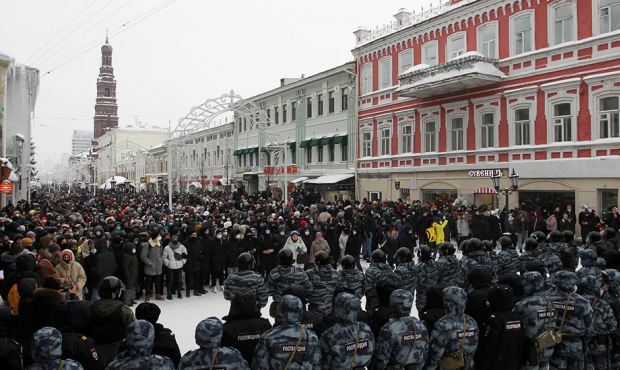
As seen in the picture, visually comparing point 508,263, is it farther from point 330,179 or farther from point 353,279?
point 330,179

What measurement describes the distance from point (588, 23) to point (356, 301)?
68.2 feet

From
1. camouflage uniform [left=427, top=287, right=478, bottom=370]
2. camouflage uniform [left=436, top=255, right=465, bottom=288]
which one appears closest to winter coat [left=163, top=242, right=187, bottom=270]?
camouflage uniform [left=436, top=255, right=465, bottom=288]

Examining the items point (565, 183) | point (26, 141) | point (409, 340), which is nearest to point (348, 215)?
point (565, 183)

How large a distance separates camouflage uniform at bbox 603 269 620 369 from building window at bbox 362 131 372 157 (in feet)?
85.3

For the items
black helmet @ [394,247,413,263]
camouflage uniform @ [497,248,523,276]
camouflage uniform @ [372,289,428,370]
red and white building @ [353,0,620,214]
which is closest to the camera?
camouflage uniform @ [372,289,428,370]

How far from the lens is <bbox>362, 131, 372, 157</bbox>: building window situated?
32.8m


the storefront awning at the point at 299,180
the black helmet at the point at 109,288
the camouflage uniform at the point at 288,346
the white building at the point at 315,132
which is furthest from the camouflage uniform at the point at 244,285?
the storefront awning at the point at 299,180

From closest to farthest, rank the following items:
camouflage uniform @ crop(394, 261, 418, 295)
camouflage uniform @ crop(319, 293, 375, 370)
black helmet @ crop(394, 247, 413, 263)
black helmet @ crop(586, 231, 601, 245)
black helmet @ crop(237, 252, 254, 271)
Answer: camouflage uniform @ crop(319, 293, 375, 370)
black helmet @ crop(237, 252, 254, 271)
camouflage uniform @ crop(394, 261, 418, 295)
black helmet @ crop(394, 247, 413, 263)
black helmet @ crop(586, 231, 601, 245)

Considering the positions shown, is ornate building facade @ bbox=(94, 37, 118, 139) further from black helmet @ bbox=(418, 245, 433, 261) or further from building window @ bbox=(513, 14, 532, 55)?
black helmet @ bbox=(418, 245, 433, 261)

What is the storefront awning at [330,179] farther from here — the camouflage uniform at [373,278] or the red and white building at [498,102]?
the camouflage uniform at [373,278]

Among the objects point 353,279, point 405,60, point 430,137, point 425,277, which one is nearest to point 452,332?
point 353,279

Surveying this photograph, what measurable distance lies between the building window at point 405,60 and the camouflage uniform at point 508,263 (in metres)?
21.9

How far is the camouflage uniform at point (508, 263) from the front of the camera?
938 centimetres

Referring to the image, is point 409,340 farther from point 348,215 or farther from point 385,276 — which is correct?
point 348,215
